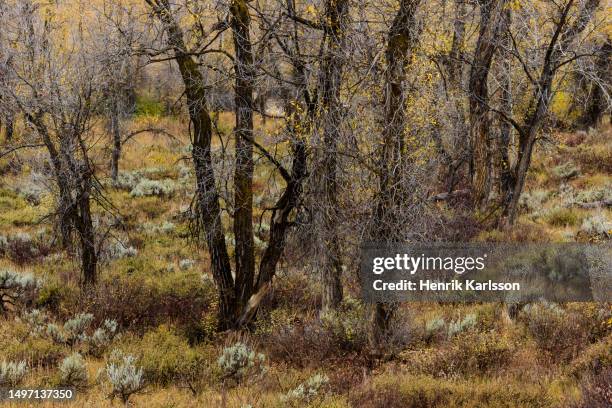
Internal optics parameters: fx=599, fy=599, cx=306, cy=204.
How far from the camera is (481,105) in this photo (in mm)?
13398

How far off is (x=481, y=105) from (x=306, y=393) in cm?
913

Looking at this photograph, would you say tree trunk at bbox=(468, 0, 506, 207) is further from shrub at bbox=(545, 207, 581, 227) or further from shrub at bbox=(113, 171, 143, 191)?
shrub at bbox=(113, 171, 143, 191)

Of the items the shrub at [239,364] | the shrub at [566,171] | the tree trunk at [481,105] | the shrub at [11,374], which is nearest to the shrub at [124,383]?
the shrub at [11,374]

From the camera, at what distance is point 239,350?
7344 millimetres

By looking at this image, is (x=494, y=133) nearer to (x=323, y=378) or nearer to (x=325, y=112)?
(x=325, y=112)

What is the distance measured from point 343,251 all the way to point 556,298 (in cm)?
395

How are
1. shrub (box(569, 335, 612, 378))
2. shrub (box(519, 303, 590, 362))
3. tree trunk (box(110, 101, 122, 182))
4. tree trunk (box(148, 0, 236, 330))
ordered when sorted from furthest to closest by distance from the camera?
1. tree trunk (box(110, 101, 122, 182))
2. tree trunk (box(148, 0, 236, 330))
3. shrub (box(519, 303, 590, 362))
4. shrub (box(569, 335, 612, 378))

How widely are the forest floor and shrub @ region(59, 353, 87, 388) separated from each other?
90 millimetres

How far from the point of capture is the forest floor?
6.29 m

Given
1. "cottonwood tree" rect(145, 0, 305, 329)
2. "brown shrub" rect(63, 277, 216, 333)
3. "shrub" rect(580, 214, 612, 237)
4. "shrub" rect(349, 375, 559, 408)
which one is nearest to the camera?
"shrub" rect(349, 375, 559, 408)

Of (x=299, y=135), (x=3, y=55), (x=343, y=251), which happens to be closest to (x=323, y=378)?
(x=343, y=251)

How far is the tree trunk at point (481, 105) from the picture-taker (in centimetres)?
1251

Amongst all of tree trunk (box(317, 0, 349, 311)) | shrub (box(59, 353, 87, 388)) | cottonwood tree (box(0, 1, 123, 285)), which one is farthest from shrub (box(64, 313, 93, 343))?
tree trunk (box(317, 0, 349, 311))

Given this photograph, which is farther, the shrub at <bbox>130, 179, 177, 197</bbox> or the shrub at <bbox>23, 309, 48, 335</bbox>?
the shrub at <bbox>130, 179, 177, 197</bbox>
